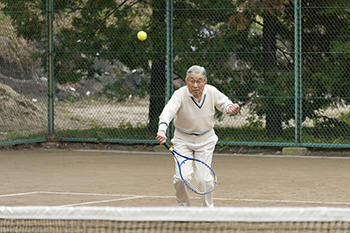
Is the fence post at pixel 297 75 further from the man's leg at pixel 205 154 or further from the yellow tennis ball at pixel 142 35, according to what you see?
the man's leg at pixel 205 154

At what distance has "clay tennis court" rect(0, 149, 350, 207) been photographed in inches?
261

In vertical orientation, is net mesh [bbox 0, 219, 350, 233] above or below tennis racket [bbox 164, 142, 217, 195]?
below

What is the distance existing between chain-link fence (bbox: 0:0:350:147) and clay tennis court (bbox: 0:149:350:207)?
80 centimetres

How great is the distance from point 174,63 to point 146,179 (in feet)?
12.3

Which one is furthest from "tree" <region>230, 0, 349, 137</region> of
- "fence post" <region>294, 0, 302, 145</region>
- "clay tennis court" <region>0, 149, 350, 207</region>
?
"clay tennis court" <region>0, 149, 350, 207</region>

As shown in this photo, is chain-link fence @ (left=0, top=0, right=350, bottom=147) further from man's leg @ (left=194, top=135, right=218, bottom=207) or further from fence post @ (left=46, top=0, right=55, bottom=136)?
man's leg @ (left=194, top=135, right=218, bottom=207)

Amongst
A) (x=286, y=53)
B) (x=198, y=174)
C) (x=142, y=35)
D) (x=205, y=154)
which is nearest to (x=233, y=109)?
(x=205, y=154)

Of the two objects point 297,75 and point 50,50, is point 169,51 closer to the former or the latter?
point 297,75

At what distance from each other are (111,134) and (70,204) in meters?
5.72

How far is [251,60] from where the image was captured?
11.4m

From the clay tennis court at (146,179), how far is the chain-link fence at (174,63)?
80 cm

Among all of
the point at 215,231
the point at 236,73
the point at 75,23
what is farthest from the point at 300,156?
the point at 215,231

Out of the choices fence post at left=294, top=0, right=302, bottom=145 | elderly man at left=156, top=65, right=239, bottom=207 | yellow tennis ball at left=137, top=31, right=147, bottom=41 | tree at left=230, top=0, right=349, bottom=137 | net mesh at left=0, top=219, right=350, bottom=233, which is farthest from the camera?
yellow tennis ball at left=137, top=31, right=147, bottom=41

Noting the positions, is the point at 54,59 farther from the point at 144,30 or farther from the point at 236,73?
the point at 236,73
